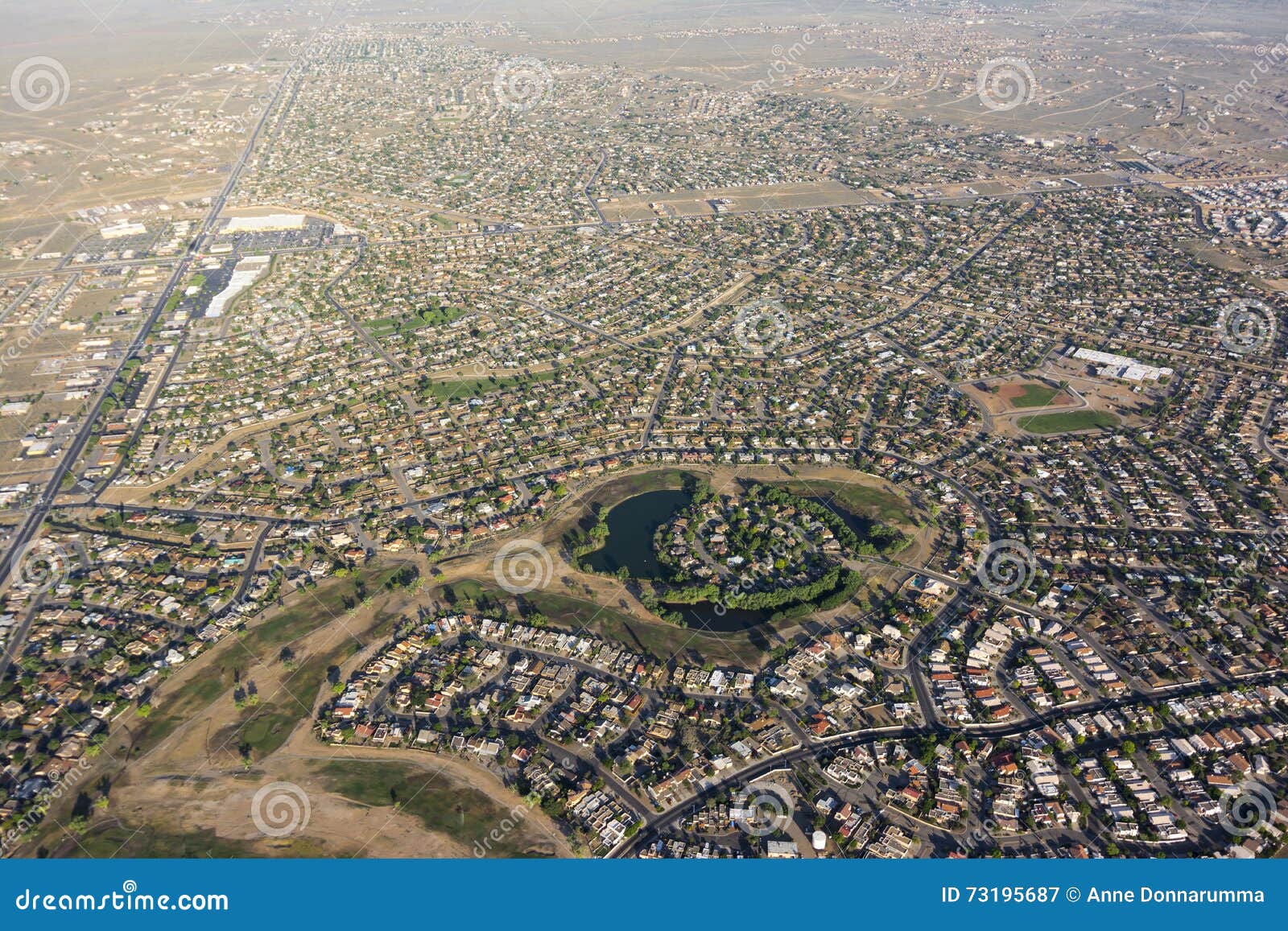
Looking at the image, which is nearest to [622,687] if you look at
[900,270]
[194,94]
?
[900,270]

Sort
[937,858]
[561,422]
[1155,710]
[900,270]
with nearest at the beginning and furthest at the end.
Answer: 1. [937,858]
2. [1155,710]
3. [561,422]
4. [900,270]

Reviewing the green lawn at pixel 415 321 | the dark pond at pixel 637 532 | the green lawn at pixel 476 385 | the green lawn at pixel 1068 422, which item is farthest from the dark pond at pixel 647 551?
the green lawn at pixel 415 321

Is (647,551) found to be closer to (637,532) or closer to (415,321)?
(637,532)

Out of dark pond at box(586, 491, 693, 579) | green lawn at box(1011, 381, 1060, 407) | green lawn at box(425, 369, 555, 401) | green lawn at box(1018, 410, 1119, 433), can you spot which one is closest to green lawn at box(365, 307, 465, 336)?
green lawn at box(425, 369, 555, 401)

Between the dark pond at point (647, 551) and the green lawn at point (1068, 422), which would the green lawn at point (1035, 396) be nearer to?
the green lawn at point (1068, 422)

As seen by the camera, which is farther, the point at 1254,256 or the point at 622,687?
the point at 1254,256

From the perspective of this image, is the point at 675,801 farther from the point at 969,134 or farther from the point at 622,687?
the point at 969,134

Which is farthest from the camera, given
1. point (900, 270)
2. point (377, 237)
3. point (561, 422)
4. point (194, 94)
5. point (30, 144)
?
point (194, 94)

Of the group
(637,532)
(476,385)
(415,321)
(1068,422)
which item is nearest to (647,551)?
(637,532)
